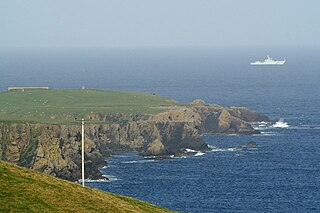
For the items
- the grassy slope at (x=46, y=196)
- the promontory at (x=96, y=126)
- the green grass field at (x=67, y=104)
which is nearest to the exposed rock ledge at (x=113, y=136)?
the promontory at (x=96, y=126)

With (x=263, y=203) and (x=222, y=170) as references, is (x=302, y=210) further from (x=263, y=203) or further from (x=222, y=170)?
(x=222, y=170)

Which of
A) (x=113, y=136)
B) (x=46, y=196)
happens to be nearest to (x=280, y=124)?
(x=113, y=136)

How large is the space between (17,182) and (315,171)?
71.1 m

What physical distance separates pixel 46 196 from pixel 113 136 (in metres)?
99.6

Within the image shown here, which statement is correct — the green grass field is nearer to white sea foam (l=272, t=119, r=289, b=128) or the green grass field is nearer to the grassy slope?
white sea foam (l=272, t=119, r=289, b=128)

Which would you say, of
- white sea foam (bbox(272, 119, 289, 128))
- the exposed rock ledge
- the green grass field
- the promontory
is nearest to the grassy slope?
the exposed rock ledge

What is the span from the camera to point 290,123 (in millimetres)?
155000

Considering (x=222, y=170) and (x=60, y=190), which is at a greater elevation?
(x=60, y=190)

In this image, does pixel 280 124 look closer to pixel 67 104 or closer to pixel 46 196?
pixel 67 104

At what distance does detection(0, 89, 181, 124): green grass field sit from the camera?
477ft

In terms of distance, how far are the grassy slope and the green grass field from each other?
8982 cm

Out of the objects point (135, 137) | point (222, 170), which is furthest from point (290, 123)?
point (222, 170)

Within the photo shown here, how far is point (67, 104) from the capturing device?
6565 inches

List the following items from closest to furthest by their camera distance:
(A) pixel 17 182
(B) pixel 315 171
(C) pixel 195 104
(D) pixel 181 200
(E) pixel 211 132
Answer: (A) pixel 17 182
(D) pixel 181 200
(B) pixel 315 171
(E) pixel 211 132
(C) pixel 195 104
